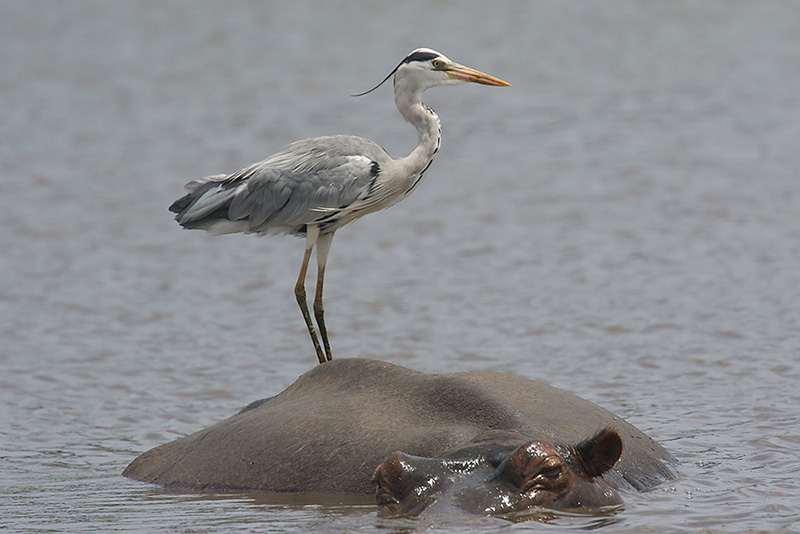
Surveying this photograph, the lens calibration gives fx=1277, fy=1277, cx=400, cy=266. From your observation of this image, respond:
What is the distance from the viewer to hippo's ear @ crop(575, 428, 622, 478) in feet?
18.2

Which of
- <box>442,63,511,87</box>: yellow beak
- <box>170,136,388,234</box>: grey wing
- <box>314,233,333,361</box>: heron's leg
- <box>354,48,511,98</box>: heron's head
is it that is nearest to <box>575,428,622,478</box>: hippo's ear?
<box>314,233,333,361</box>: heron's leg

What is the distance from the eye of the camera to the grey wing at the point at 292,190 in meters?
8.49

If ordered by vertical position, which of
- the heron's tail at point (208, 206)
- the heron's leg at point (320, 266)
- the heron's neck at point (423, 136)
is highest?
the heron's neck at point (423, 136)

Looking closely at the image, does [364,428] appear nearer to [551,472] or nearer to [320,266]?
[551,472]

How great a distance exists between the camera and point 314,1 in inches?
982

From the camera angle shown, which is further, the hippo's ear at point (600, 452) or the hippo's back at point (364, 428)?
the hippo's back at point (364, 428)

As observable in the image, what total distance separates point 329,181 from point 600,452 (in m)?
3.50

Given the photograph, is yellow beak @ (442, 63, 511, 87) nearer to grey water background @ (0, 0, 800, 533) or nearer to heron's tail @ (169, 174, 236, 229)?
heron's tail @ (169, 174, 236, 229)

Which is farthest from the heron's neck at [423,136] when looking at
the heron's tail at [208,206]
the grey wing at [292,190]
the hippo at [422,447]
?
the hippo at [422,447]

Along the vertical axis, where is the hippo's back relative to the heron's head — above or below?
below

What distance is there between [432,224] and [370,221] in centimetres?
87

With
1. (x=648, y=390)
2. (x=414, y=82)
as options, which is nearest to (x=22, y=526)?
(x=414, y=82)

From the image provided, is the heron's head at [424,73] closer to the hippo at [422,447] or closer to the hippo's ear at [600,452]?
the hippo at [422,447]

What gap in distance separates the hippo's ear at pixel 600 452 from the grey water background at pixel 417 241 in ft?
0.76
